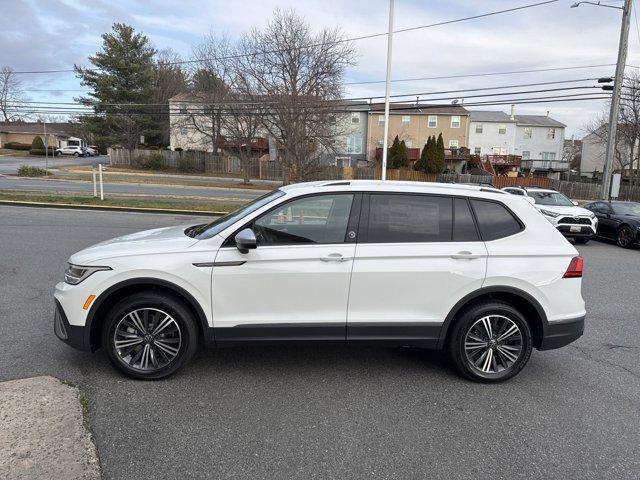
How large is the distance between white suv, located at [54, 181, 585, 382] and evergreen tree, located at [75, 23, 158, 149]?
55.4 meters

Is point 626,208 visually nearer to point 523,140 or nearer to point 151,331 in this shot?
point 151,331

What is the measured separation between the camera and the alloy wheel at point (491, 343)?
4.08 metres

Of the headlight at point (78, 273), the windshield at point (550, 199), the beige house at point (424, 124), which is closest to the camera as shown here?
the headlight at point (78, 273)

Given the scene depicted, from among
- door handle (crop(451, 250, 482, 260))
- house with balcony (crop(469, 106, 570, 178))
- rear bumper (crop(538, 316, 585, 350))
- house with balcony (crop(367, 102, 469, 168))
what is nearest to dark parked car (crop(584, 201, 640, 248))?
rear bumper (crop(538, 316, 585, 350))

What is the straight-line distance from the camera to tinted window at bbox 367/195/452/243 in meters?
4.00

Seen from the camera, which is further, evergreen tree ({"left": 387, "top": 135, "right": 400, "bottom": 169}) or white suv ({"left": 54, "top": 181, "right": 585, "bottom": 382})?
evergreen tree ({"left": 387, "top": 135, "right": 400, "bottom": 169})

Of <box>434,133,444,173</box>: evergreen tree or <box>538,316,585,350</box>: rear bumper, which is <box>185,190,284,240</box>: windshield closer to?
<box>538,316,585,350</box>: rear bumper

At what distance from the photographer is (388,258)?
390 cm

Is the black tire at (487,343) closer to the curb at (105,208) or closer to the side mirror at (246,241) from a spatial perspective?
the side mirror at (246,241)

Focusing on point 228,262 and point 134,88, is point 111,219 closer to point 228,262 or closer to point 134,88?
point 228,262

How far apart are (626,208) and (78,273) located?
1669cm

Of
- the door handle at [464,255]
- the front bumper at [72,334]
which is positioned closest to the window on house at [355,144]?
the door handle at [464,255]

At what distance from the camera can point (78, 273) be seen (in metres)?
3.87

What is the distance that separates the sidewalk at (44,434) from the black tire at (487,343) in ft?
9.52
